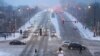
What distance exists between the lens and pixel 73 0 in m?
8.64

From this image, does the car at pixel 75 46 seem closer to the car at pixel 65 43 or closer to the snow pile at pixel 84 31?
the car at pixel 65 43

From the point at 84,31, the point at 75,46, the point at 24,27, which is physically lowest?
the point at 75,46

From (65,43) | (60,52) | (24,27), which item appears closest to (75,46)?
(65,43)

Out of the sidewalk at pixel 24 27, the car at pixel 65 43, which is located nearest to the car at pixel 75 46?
the car at pixel 65 43

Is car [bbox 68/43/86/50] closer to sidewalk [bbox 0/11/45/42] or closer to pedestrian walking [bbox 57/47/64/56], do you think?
pedestrian walking [bbox 57/47/64/56]

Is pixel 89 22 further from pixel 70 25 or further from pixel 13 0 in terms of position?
pixel 13 0

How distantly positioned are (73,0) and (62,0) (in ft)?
1.07

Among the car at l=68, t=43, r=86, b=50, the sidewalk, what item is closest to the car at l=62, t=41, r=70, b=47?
the car at l=68, t=43, r=86, b=50

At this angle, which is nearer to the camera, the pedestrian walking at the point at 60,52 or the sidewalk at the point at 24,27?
the pedestrian walking at the point at 60,52

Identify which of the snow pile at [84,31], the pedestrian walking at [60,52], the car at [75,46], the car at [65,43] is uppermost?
the snow pile at [84,31]

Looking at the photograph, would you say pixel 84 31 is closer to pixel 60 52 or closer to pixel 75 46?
pixel 75 46

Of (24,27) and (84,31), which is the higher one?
(24,27)

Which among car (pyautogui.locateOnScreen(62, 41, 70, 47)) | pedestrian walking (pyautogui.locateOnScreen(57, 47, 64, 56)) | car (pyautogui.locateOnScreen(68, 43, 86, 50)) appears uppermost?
car (pyautogui.locateOnScreen(62, 41, 70, 47))

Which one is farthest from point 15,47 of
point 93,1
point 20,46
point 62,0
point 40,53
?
point 93,1
